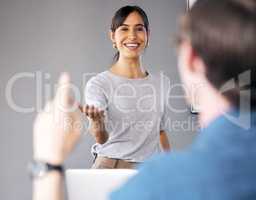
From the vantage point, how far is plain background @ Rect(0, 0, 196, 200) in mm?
3117

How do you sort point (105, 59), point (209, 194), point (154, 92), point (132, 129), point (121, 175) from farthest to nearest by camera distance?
point (105, 59) → point (154, 92) → point (132, 129) → point (121, 175) → point (209, 194)

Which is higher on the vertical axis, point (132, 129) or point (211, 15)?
point (211, 15)

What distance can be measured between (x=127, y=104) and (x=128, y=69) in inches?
8.0

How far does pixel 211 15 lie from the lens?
2.12 ft

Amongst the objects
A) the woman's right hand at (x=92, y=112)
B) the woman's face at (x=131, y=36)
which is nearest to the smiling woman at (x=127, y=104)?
the woman's face at (x=131, y=36)

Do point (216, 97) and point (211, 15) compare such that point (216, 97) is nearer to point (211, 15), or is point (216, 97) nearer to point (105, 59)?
point (211, 15)

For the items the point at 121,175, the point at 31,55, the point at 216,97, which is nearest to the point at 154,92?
the point at 121,175

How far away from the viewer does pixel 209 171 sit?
2.00 ft

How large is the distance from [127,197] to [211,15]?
0.32 m

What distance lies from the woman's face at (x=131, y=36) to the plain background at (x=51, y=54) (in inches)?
34.8

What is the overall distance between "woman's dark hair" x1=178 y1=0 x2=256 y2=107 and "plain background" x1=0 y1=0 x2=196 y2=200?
96.4 inches

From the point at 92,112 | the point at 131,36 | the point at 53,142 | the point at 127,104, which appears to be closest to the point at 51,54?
the point at 131,36

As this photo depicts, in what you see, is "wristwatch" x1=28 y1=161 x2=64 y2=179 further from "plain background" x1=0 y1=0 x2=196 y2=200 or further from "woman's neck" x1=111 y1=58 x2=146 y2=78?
"plain background" x1=0 y1=0 x2=196 y2=200

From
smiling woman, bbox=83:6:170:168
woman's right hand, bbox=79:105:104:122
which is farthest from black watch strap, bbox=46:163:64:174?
smiling woman, bbox=83:6:170:168
